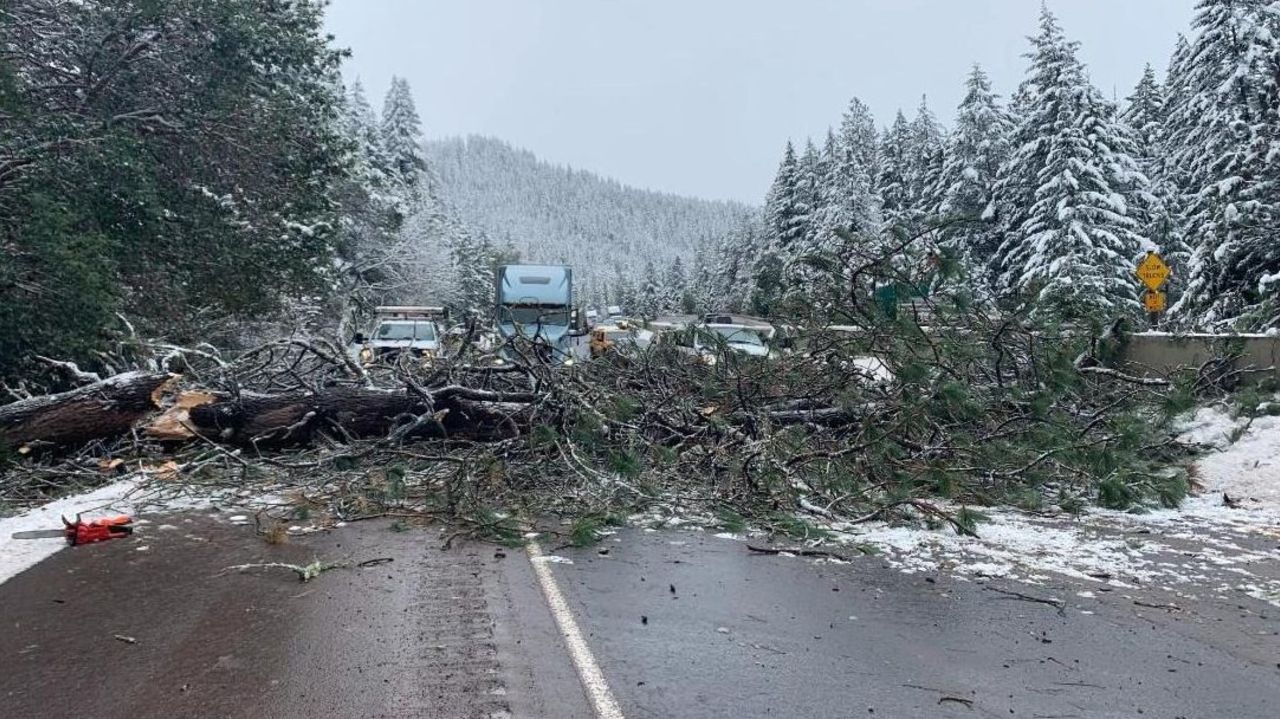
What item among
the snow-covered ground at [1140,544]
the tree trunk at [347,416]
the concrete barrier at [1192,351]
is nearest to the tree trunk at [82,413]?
the tree trunk at [347,416]

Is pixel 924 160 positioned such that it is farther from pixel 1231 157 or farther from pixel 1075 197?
pixel 1231 157

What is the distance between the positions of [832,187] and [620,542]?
46665 mm

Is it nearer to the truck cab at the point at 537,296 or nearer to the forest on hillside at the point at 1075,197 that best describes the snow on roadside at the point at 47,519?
the forest on hillside at the point at 1075,197

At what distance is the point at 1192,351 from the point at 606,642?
34.3ft

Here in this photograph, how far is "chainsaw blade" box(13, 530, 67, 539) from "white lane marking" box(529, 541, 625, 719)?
382 centimetres

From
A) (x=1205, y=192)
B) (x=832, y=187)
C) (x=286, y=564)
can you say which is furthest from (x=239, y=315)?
(x=832, y=187)

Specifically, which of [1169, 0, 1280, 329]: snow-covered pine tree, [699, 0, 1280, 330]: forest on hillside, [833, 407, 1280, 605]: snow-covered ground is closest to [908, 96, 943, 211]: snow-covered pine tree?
[699, 0, 1280, 330]: forest on hillside

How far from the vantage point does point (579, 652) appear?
14.8ft

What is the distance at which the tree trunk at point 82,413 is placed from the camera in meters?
8.97

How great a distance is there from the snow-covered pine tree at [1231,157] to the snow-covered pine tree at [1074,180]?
2303 millimetres

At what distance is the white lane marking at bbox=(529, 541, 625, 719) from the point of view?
152 inches

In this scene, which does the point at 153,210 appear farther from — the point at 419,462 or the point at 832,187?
the point at 832,187

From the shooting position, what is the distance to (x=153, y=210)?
14.8 metres

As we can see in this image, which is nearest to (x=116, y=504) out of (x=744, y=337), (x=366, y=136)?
(x=744, y=337)
